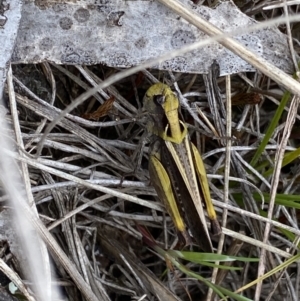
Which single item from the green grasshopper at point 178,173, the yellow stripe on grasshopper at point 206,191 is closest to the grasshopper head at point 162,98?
the green grasshopper at point 178,173

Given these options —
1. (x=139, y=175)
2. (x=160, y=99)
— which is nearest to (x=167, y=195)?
(x=139, y=175)

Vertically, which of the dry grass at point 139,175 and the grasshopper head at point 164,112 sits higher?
the grasshopper head at point 164,112

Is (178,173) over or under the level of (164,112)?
under

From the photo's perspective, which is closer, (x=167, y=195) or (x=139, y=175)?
(x=167, y=195)

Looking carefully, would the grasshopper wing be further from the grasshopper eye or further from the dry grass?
the grasshopper eye

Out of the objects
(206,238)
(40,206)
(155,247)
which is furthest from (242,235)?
(40,206)

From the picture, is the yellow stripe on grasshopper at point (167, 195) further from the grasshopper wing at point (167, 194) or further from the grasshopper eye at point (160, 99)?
the grasshopper eye at point (160, 99)

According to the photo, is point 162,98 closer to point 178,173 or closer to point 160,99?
point 160,99


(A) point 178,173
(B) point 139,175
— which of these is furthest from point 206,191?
(B) point 139,175
